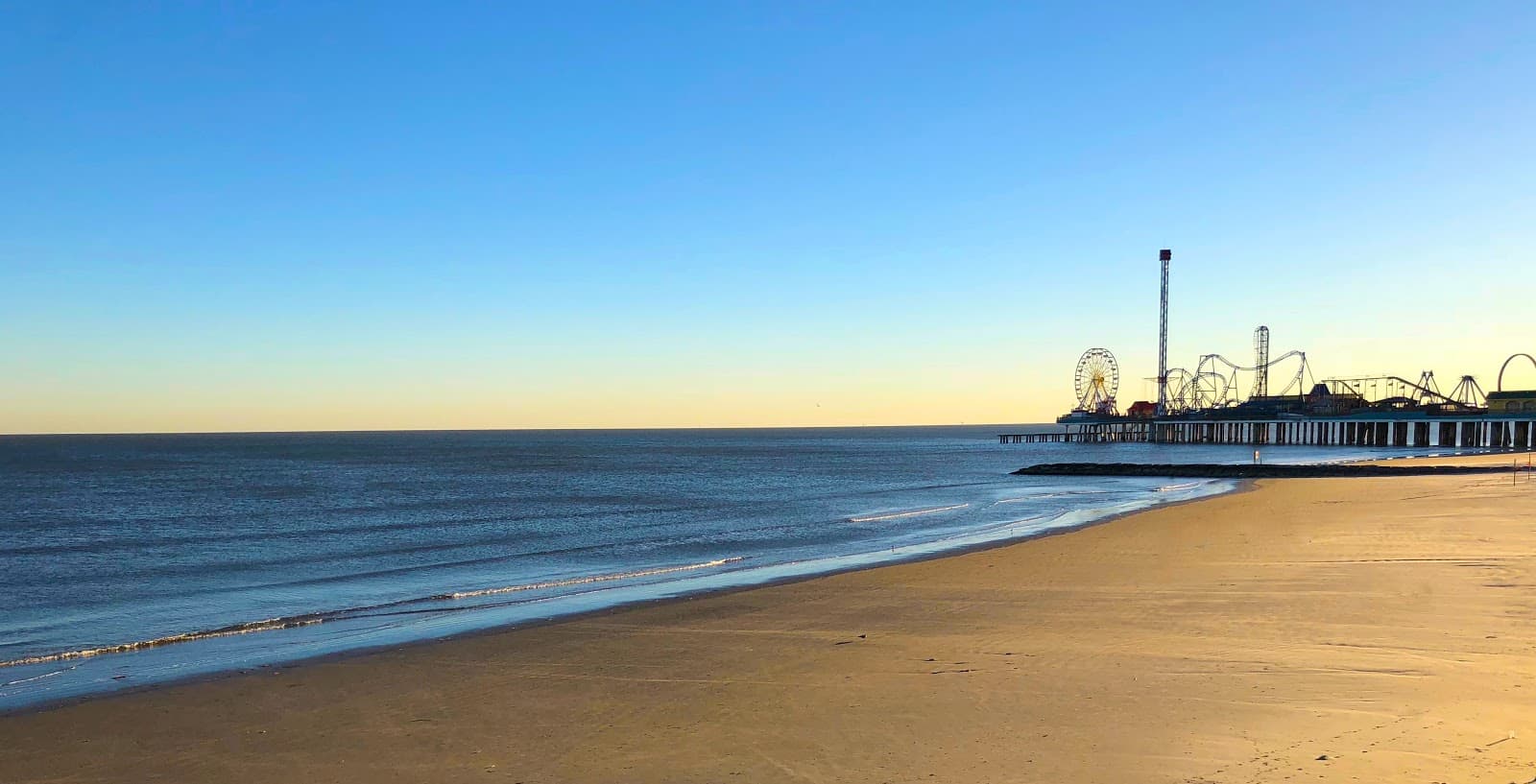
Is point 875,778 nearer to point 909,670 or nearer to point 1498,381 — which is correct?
point 909,670

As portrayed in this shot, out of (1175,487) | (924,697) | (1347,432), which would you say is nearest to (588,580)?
(924,697)

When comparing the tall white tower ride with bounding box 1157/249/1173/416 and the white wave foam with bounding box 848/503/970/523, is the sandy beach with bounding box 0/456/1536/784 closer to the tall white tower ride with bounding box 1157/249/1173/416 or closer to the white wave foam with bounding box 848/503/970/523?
the white wave foam with bounding box 848/503/970/523

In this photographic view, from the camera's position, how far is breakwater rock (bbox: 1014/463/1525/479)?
171 ft

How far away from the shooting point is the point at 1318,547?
20.0 m

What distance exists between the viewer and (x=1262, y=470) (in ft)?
194

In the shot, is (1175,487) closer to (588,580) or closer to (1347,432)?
(588,580)

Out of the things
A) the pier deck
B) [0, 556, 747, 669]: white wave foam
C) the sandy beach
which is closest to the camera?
the sandy beach

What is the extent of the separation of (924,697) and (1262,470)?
188 feet

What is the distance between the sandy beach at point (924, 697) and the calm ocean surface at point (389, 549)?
2.73 meters

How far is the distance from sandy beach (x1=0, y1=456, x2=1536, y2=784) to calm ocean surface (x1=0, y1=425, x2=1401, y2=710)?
2.73 metres

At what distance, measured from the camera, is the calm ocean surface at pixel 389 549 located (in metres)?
14.9

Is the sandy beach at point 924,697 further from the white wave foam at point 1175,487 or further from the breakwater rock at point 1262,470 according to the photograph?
the breakwater rock at point 1262,470

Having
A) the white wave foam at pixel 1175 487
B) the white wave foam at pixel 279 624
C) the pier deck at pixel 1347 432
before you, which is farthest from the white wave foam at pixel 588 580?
the pier deck at pixel 1347 432

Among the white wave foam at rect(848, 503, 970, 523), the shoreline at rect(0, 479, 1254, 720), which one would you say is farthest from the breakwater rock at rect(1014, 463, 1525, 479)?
the shoreline at rect(0, 479, 1254, 720)
